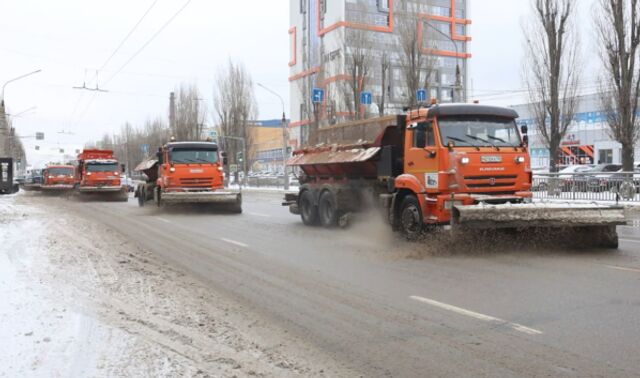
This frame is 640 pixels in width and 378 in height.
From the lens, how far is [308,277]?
8148mm

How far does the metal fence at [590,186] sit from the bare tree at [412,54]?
1107 cm

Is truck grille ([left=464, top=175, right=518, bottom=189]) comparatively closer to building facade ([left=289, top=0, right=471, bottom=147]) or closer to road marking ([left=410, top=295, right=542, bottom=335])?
road marking ([left=410, top=295, right=542, bottom=335])

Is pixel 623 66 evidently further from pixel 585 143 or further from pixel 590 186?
pixel 585 143

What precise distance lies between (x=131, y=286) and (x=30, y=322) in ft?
6.48

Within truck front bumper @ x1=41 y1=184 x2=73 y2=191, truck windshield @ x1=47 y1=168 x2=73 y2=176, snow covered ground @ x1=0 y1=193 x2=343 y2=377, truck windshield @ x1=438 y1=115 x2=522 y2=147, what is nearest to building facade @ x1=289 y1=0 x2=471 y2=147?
truck windshield @ x1=438 y1=115 x2=522 y2=147

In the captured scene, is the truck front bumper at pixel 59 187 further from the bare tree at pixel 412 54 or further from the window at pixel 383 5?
the window at pixel 383 5

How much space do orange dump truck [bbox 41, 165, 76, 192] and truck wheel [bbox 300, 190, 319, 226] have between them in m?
25.7

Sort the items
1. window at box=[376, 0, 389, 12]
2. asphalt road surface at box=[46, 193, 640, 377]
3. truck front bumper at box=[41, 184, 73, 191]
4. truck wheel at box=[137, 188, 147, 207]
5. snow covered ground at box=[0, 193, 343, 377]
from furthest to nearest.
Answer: window at box=[376, 0, 389, 12] → truck front bumper at box=[41, 184, 73, 191] → truck wheel at box=[137, 188, 147, 207] → asphalt road surface at box=[46, 193, 640, 377] → snow covered ground at box=[0, 193, 343, 377]

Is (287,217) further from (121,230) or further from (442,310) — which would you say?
(442,310)

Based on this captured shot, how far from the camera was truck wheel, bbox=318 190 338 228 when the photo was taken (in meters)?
14.8

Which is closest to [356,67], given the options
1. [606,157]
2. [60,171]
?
[60,171]

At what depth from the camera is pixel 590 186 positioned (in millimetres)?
Result: 21781

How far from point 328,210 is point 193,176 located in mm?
7799

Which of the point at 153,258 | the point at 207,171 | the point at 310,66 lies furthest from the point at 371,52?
the point at 153,258
